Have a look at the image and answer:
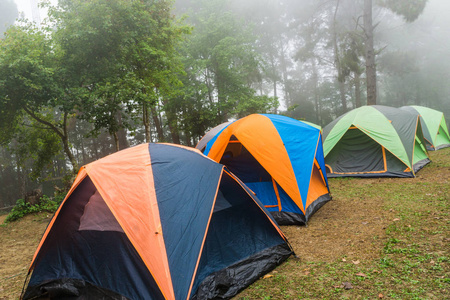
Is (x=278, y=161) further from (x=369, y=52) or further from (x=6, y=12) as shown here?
(x=6, y=12)

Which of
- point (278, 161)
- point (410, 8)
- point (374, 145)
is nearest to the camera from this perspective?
point (278, 161)

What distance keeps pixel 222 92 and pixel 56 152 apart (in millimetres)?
8657

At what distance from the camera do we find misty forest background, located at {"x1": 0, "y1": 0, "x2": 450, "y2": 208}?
7.04 meters

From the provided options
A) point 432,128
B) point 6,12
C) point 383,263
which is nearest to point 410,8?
point 432,128

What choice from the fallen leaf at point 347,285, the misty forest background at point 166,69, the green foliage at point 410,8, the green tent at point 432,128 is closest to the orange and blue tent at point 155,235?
the fallen leaf at point 347,285

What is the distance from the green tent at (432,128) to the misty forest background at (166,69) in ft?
10.5

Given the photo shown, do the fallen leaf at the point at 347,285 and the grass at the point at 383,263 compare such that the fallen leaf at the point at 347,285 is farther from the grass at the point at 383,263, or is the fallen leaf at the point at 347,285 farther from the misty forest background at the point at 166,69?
the misty forest background at the point at 166,69

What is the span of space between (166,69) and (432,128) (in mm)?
12487

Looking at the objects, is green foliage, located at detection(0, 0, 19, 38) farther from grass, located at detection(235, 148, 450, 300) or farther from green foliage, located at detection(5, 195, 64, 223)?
grass, located at detection(235, 148, 450, 300)

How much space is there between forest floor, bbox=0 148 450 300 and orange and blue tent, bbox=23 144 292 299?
16.6 inches

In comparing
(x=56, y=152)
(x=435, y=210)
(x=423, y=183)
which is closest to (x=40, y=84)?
(x=56, y=152)

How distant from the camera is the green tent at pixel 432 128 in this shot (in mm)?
12562

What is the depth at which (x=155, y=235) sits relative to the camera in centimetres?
275

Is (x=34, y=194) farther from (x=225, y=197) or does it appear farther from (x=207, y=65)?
(x=207, y=65)
